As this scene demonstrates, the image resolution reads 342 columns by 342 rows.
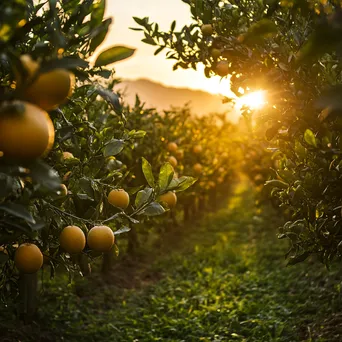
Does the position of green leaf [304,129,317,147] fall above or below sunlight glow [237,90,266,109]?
below

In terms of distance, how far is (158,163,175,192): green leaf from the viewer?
2.14 metres

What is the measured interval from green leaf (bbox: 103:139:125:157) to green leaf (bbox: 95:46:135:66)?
976mm

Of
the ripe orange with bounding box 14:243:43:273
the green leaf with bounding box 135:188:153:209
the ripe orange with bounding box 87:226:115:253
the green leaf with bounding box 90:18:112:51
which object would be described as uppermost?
the green leaf with bounding box 90:18:112:51

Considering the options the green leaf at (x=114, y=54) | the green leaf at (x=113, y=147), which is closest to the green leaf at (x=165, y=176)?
the green leaf at (x=113, y=147)

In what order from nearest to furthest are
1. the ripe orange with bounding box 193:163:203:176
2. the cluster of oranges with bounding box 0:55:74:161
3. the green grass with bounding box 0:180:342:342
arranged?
the cluster of oranges with bounding box 0:55:74:161 → the green grass with bounding box 0:180:342:342 → the ripe orange with bounding box 193:163:203:176

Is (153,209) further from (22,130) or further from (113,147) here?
(22,130)

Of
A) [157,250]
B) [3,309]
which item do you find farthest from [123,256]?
[3,309]

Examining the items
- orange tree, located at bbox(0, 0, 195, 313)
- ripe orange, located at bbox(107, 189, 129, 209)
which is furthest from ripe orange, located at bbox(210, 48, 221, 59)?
ripe orange, located at bbox(107, 189, 129, 209)

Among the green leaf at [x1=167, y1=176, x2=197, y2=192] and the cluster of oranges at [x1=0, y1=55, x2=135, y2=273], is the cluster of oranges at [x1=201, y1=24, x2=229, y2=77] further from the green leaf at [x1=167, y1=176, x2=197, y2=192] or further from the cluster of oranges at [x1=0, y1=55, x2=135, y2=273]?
the cluster of oranges at [x1=0, y1=55, x2=135, y2=273]

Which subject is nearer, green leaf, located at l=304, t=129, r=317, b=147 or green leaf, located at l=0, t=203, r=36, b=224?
green leaf, located at l=0, t=203, r=36, b=224

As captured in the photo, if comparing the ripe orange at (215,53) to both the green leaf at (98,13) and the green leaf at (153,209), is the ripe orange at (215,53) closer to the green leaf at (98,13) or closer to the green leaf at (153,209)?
the green leaf at (153,209)

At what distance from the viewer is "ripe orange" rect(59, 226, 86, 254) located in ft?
6.79

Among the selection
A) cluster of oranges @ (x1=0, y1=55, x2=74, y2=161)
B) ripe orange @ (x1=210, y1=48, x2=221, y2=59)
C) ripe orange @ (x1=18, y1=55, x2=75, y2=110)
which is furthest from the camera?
ripe orange @ (x1=210, y1=48, x2=221, y2=59)

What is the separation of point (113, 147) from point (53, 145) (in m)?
0.45
